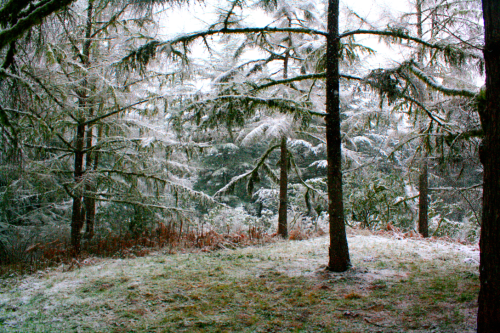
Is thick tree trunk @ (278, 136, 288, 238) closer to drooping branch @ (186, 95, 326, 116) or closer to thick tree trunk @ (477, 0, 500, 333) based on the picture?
drooping branch @ (186, 95, 326, 116)

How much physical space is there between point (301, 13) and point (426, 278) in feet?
24.0

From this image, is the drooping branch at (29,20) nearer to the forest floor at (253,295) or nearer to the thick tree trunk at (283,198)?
the forest floor at (253,295)

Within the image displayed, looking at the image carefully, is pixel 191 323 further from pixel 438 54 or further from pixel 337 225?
pixel 438 54

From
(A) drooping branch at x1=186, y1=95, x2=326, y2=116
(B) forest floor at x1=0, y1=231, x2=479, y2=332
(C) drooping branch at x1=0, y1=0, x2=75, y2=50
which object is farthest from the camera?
(A) drooping branch at x1=186, y1=95, x2=326, y2=116

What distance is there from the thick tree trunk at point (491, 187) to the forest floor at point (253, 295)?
54cm

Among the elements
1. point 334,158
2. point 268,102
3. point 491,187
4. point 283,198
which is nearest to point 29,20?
point 268,102

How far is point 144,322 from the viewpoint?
3.39 meters

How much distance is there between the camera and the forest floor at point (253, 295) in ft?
10.6

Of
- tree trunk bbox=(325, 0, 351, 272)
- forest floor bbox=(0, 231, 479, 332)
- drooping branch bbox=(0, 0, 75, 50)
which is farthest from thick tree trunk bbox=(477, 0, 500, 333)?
drooping branch bbox=(0, 0, 75, 50)

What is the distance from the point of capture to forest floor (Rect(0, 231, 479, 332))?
3.23m

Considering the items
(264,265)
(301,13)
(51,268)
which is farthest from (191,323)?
(301,13)

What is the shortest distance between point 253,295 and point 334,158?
8.39ft

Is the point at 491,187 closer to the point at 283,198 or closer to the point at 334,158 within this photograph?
the point at 334,158

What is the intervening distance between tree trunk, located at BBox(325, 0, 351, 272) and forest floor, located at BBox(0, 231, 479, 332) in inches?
12.5
